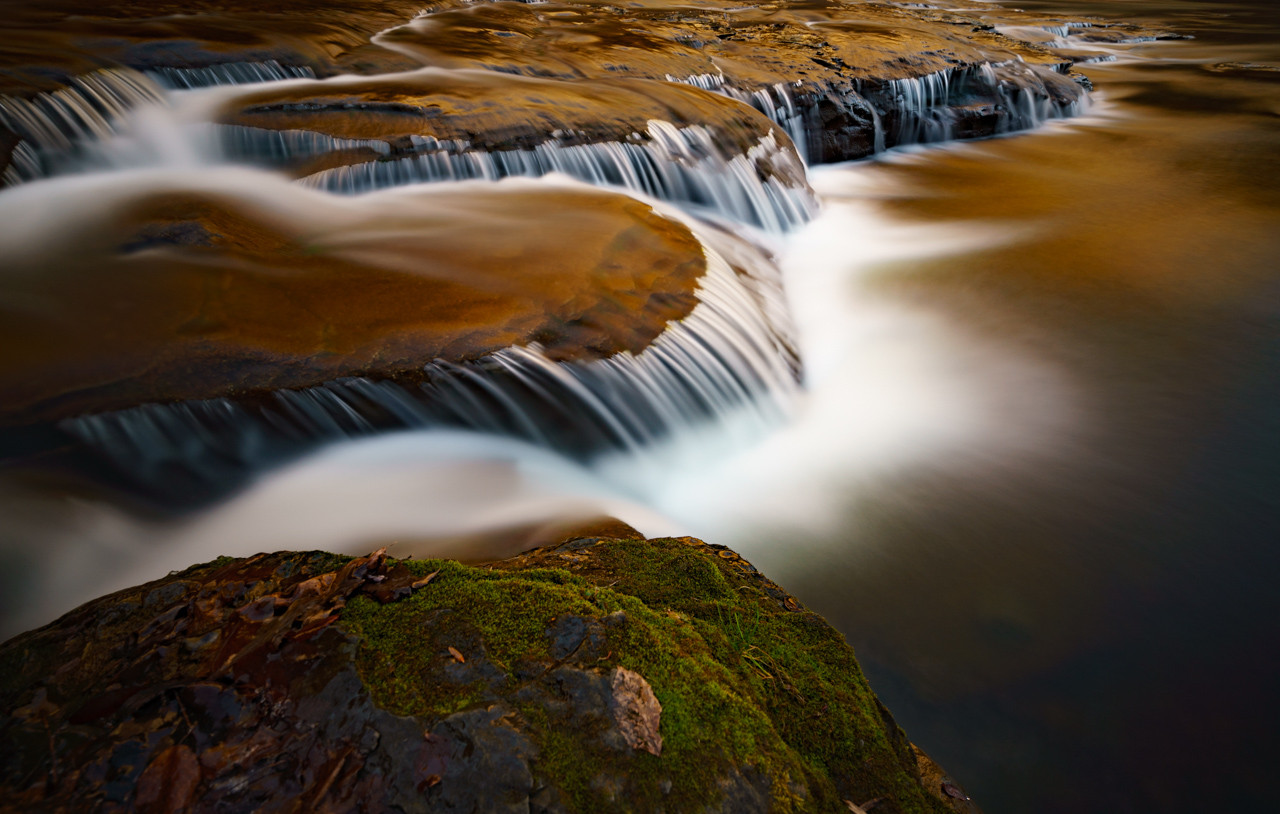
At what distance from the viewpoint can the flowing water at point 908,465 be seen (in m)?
2.96

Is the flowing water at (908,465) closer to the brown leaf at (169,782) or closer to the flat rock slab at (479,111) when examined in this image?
the flat rock slab at (479,111)

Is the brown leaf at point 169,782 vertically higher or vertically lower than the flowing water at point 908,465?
higher

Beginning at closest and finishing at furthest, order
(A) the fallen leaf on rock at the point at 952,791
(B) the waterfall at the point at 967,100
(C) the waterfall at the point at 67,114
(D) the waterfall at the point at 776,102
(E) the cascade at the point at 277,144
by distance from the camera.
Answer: (A) the fallen leaf on rock at the point at 952,791, (C) the waterfall at the point at 67,114, (E) the cascade at the point at 277,144, (D) the waterfall at the point at 776,102, (B) the waterfall at the point at 967,100

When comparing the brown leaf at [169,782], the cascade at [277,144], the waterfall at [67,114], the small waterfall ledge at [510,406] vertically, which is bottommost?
the small waterfall ledge at [510,406]

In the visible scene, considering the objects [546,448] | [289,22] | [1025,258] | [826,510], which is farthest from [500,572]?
[289,22]

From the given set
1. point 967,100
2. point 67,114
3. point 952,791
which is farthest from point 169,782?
point 967,100

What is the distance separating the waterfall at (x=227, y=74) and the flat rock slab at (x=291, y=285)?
6.03ft

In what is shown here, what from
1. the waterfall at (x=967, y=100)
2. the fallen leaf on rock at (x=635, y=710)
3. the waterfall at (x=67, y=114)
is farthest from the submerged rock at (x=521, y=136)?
the fallen leaf on rock at (x=635, y=710)

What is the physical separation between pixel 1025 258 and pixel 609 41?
645 centimetres

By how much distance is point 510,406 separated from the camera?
3.89m

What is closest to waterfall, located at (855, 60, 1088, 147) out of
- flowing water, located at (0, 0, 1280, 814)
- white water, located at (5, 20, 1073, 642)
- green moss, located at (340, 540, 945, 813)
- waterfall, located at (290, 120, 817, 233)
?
waterfall, located at (290, 120, 817, 233)

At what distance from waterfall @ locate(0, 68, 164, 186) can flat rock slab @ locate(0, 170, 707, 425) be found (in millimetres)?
393

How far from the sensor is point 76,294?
13.2 feet

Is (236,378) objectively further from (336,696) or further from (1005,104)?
(1005,104)
